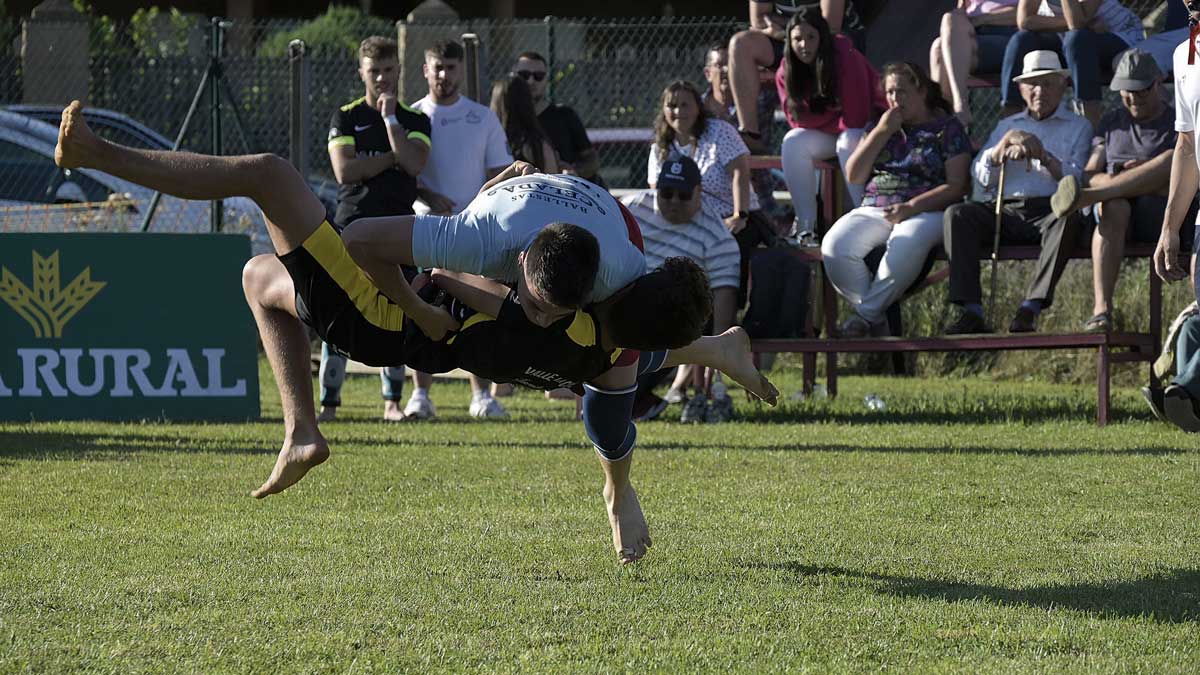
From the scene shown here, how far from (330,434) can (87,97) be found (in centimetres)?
993

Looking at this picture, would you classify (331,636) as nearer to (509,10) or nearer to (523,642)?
(523,642)

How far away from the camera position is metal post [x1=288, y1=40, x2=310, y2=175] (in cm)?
1156

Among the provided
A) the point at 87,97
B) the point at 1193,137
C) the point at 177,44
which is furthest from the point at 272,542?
the point at 177,44

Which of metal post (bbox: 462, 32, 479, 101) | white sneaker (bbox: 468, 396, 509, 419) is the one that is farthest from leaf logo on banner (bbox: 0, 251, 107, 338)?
metal post (bbox: 462, 32, 479, 101)

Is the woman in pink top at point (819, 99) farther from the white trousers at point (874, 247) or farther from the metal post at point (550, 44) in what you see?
the metal post at point (550, 44)

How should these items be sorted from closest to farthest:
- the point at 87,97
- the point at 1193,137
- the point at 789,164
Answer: the point at 1193,137 → the point at 789,164 → the point at 87,97

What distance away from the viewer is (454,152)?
1030 centimetres

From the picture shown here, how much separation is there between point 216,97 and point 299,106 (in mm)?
1550

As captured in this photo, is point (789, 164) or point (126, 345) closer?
point (126, 345)

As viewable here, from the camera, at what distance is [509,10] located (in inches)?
1134

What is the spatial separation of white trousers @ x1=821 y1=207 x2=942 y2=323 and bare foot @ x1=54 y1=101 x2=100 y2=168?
18.8ft

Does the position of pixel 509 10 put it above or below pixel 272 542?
above

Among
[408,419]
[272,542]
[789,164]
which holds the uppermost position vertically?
[789,164]

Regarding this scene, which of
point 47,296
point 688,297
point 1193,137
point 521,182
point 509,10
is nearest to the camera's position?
point 688,297
